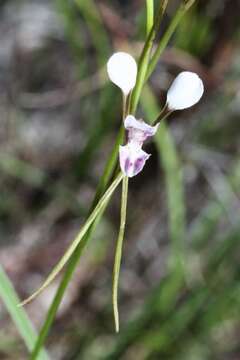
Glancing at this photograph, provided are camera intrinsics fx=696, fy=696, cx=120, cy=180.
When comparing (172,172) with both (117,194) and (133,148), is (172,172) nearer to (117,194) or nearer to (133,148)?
(117,194)

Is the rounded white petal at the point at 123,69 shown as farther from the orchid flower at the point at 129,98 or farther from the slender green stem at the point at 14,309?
the slender green stem at the point at 14,309

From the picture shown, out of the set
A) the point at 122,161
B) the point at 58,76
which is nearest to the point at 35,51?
the point at 58,76

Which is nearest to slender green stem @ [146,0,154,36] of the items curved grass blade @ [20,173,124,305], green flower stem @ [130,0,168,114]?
green flower stem @ [130,0,168,114]

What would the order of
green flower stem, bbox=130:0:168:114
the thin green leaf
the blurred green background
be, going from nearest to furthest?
green flower stem, bbox=130:0:168:114, the thin green leaf, the blurred green background

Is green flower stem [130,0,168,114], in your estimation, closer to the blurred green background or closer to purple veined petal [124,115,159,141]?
purple veined petal [124,115,159,141]

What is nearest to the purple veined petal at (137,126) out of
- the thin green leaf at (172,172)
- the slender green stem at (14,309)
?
the slender green stem at (14,309)

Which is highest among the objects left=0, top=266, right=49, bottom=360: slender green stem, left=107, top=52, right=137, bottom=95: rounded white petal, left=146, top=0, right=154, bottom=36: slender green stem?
left=146, top=0, right=154, bottom=36: slender green stem

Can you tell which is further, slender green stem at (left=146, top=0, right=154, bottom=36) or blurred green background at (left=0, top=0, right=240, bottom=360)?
blurred green background at (left=0, top=0, right=240, bottom=360)
